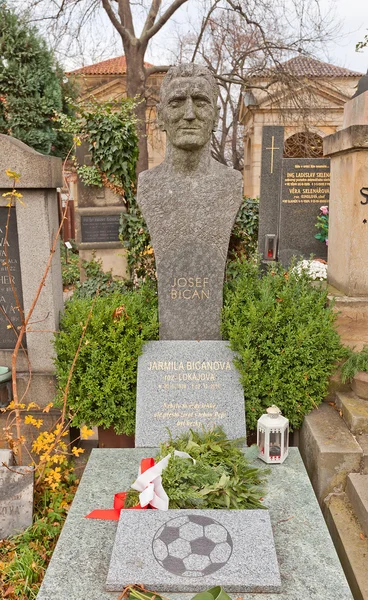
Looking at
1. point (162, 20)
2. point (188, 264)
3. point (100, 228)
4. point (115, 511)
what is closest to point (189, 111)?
point (188, 264)

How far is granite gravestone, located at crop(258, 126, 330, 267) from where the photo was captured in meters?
8.90

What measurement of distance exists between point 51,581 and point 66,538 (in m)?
0.32

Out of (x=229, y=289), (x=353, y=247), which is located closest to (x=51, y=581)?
(x=229, y=289)

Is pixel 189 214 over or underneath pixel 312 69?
underneath

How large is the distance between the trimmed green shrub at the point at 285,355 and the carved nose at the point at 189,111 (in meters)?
1.52

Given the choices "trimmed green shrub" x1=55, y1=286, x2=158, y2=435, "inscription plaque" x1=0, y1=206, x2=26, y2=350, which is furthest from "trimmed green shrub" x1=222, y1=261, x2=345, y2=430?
"inscription plaque" x1=0, y1=206, x2=26, y2=350

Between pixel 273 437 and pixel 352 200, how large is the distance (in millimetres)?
2071

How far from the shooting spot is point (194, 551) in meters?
2.40

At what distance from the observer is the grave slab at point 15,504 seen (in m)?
3.09

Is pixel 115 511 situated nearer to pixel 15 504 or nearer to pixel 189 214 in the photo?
pixel 15 504

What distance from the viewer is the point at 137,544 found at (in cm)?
244

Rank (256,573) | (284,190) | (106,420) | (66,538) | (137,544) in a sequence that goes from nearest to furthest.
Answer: (256,573), (137,544), (66,538), (106,420), (284,190)

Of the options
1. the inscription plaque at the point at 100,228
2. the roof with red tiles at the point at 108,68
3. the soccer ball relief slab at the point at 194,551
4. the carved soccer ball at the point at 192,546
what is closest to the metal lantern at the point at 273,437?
the soccer ball relief slab at the point at 194,551

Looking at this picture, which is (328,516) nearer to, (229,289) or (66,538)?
(66,538)
